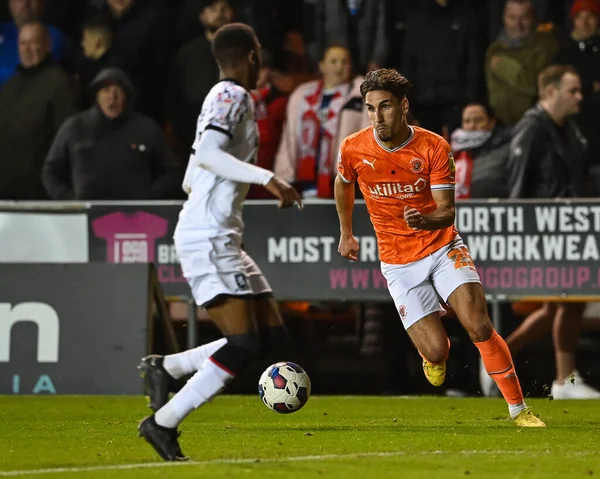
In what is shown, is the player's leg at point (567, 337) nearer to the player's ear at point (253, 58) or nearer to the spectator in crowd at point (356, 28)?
the spectator in crowd at point (356, 28)

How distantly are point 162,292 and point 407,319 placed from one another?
382 centimetres

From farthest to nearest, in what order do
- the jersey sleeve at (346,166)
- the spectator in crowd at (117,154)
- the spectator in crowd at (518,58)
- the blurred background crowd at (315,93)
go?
the spectator in crowd at (518,58)
the spectator in crowd at (117,154)
the blurred background crowd at (315,93)
the jersey sleeve at (346,166)

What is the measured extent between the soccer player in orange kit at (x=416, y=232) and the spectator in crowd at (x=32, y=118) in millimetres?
5915

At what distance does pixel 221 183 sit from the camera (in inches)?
293

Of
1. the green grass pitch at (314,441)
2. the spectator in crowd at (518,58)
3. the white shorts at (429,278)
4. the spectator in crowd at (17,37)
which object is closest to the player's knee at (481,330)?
the white shorts at (429,278)

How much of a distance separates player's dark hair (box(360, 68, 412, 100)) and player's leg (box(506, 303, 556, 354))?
4.42 m

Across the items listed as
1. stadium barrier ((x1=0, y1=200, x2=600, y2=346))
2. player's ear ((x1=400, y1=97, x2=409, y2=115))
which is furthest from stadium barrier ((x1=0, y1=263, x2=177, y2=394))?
player's ear ((x1=400, y1=97, x2=409, y2=115))

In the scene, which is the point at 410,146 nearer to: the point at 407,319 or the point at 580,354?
the point at 407,319

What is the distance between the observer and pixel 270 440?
7.88 metres

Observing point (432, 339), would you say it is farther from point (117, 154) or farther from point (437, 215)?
point (117, 154)

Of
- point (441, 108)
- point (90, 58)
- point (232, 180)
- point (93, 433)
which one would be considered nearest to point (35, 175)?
point (90, 58)

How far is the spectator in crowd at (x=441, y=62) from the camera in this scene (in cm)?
1355

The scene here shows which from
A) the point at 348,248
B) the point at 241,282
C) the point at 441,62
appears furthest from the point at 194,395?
the point at 441,62

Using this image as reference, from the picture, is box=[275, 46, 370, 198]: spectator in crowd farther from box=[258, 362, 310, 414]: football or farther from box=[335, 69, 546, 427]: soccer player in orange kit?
box=[258, 362, 310, 414]: football
